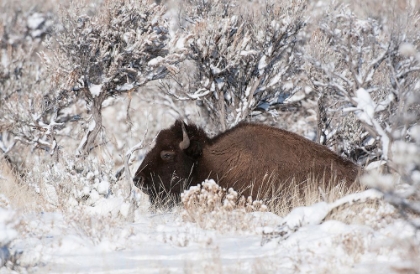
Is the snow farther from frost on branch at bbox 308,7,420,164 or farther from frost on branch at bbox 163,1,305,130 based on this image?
frost on branch at bbox 308,7,420,164

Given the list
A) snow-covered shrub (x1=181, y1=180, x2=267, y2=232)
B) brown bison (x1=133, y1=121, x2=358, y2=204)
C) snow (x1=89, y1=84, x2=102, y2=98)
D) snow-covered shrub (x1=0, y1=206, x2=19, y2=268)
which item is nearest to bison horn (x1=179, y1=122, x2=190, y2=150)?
brown bison (x1=133, y1=121, x2=358, y2=204)

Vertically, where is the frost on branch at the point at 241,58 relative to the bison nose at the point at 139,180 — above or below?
above

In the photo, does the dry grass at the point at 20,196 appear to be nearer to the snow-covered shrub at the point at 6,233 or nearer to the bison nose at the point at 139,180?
the bison nose at the point at 139,180

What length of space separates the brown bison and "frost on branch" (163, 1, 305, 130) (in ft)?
11.3

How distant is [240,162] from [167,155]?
97cm

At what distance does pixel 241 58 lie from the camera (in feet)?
36.1

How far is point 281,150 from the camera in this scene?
280 inches

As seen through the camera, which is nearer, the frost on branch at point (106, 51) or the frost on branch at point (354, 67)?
the frost on branch at point (354, 67)

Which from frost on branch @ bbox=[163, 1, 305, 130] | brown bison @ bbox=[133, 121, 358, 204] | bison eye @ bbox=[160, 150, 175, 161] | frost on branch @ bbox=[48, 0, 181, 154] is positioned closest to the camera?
brown bison @ bbox=[133, 121, 358, 204]

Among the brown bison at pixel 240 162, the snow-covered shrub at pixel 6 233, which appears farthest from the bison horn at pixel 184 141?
the snow-covered shrub at pixel 6 233

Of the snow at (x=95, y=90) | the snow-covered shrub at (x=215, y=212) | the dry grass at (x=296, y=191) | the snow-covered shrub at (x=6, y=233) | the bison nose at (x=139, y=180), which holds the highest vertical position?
the snow at (x=95, y=90)

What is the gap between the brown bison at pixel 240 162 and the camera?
22.9 feet

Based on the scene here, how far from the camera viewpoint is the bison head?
7410mm

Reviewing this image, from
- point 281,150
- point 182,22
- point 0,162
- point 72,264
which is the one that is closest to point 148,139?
point 182,22
